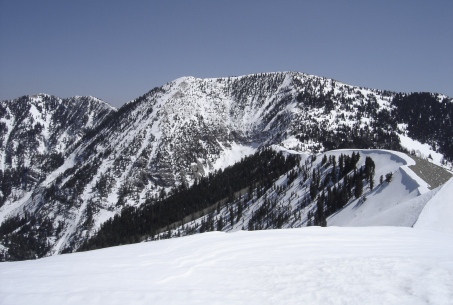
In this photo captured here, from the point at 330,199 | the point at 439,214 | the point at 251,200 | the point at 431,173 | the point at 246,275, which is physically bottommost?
the point at 439,214

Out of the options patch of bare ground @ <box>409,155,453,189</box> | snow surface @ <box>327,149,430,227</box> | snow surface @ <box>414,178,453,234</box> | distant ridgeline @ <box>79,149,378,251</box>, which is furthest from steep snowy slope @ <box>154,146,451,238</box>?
patch of bare ground @ <box>409,155,453,189</box>

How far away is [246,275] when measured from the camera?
8477 mm

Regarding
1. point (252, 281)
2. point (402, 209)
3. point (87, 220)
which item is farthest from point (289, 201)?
point (87, 220)

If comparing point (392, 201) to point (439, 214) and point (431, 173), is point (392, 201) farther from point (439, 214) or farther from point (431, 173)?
point (439, 214)

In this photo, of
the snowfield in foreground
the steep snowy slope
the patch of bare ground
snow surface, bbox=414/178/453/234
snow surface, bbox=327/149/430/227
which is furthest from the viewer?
the patch of bare ground

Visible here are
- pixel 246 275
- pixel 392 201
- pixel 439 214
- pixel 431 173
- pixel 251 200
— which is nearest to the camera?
pixel 246 275

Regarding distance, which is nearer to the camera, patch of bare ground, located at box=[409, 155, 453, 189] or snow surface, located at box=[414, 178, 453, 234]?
snow surface, located at box=[414, 178, 453, 234]

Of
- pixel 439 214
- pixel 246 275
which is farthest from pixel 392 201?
pixel 246 275

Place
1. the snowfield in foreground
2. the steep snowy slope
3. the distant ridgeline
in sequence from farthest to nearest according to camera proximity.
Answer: the distant ridgeline
the steep snowy slope
the snowfield in foreground

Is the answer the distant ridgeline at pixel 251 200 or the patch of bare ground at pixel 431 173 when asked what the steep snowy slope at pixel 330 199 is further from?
the patch of bare ground at pixel 431 173

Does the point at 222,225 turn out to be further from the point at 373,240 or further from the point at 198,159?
the point at 198,159

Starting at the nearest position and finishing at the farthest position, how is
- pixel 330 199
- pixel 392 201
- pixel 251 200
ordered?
pixel 392 201 < pixel 330 199 < pixel 251 200

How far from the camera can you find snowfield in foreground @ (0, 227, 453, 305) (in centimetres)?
691

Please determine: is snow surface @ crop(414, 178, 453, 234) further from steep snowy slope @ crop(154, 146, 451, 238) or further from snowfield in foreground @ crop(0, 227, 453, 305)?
snowfield in foreground @ crop(0, 227, 453, 305)
